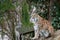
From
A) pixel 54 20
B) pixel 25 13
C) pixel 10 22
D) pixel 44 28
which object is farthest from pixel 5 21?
pixel 54 20

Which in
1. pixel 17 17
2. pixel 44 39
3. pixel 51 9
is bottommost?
pixel 44 39

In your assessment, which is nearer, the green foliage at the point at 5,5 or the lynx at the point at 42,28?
the green foliage at the point at 5,5

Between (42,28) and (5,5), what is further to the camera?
(42,28)

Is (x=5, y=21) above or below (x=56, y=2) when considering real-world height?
below

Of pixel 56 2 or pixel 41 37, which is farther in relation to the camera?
pixel 56 2

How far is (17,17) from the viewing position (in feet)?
7.47

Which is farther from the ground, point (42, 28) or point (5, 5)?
point (5, 5)

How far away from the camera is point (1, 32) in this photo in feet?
7.38

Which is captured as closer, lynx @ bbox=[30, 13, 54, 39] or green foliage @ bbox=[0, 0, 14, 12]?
green foliage @ bbox=[0, 0, 14, 12]

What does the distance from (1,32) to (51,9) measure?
4422mm

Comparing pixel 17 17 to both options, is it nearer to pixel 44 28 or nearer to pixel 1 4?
pixel 1 4

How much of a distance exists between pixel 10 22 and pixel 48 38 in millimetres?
2810

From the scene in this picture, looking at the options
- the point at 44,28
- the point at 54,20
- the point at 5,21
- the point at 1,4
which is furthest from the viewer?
the point at 54,20

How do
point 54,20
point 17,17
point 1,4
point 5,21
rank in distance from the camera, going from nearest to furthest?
1. point 1,4
2. point 5,21
3. point 17,17
4. point 54,20
